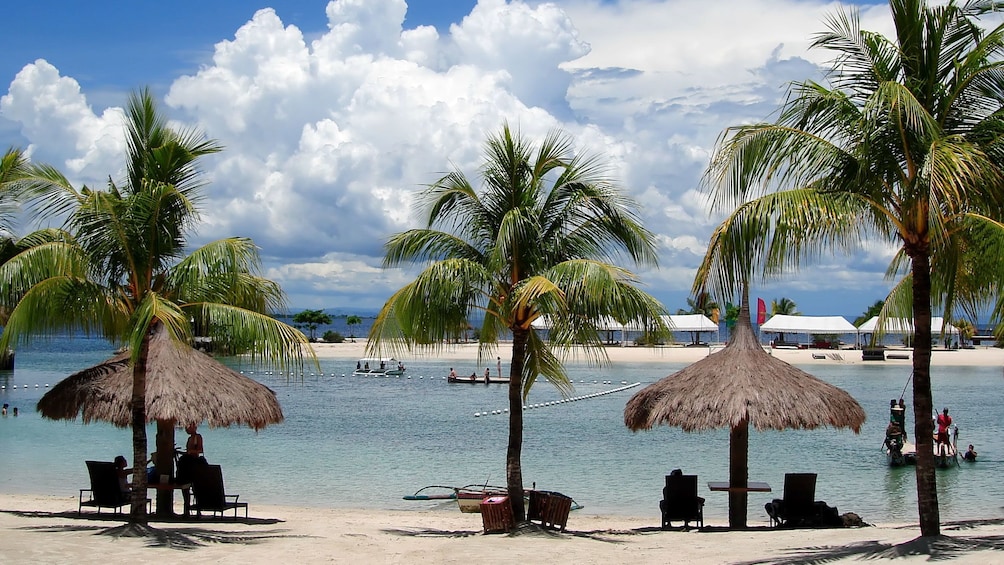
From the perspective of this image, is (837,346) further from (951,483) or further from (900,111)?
(900,111)

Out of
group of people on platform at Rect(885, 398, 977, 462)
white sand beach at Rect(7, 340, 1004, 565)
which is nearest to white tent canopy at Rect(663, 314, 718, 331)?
group of people on platform at Rect(885, 398, 977, 462)

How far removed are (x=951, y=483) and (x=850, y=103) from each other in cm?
1358

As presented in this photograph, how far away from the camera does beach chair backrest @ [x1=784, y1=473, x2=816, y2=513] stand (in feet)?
40.5

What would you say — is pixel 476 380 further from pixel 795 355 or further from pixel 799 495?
pixel 799 495

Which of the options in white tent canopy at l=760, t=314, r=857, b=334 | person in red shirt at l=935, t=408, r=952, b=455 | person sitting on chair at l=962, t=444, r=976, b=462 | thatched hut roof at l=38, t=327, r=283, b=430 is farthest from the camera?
white tent canopy at l=760, t=314, r=857, b=334

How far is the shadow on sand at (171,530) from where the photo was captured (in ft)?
33.4

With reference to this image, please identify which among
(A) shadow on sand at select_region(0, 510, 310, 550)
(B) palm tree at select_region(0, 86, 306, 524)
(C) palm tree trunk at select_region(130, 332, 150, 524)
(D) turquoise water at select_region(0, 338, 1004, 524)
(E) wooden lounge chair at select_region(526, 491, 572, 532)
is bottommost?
(D) turquoise water at select_region(0, 338, 1004, 524)

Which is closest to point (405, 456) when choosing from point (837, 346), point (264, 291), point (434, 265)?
point (264, 291)

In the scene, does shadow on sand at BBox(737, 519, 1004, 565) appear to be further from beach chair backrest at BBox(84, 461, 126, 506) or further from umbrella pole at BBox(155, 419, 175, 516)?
beach chair backrest at BBox(84, 461, 126, 506)

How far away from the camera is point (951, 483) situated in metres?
19.3

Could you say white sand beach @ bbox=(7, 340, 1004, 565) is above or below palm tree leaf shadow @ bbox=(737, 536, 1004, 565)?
below

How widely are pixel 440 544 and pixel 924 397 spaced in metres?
5.40

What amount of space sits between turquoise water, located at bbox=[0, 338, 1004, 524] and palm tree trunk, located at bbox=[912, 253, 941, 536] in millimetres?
7068

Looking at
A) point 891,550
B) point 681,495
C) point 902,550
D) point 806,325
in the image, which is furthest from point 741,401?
point 806,325
